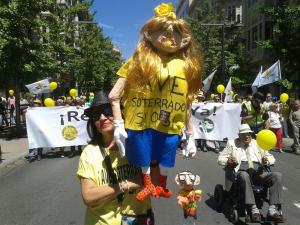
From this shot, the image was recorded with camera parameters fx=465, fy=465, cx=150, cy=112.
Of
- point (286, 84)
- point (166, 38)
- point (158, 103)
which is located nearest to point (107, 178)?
point (158, 103)

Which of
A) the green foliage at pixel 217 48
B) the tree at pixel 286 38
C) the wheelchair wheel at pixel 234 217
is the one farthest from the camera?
the green foliage at pixel 217 48

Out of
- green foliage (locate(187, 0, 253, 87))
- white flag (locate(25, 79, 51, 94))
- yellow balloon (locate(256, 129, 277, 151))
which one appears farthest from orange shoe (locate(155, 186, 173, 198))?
green foliage (locate(187, 0, 253, 87))

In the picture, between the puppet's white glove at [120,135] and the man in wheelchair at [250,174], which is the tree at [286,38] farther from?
the puppet's white glove at [120,135]

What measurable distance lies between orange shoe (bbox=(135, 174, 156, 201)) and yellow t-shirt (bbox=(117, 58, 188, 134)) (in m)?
0.29

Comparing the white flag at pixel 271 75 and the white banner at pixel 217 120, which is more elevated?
the white flag at pixel 271 75

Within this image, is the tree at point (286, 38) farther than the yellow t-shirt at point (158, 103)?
Yes

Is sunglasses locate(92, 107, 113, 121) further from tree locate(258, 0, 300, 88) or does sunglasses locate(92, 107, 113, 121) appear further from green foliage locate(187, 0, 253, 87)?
green foliage locate(187, 0, 253, 87)

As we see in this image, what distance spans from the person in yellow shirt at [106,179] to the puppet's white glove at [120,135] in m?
0.17

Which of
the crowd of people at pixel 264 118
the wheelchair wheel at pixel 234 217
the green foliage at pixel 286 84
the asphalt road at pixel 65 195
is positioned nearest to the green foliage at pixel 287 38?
the green foliage at pixel 286 84

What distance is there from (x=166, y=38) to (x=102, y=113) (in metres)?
0.58

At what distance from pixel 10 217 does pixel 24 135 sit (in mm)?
12287

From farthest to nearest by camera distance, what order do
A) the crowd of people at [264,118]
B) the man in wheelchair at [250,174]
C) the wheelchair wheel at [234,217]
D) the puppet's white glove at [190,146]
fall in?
1. the crowd of people at [264,118]
2. the wheelchair wheel at [234,217]
3. the man in wheelchair at [250,174]
4. the puppet's white glove at [190,146]

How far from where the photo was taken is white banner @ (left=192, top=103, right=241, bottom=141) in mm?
13570

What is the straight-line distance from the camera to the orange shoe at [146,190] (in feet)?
8.48
